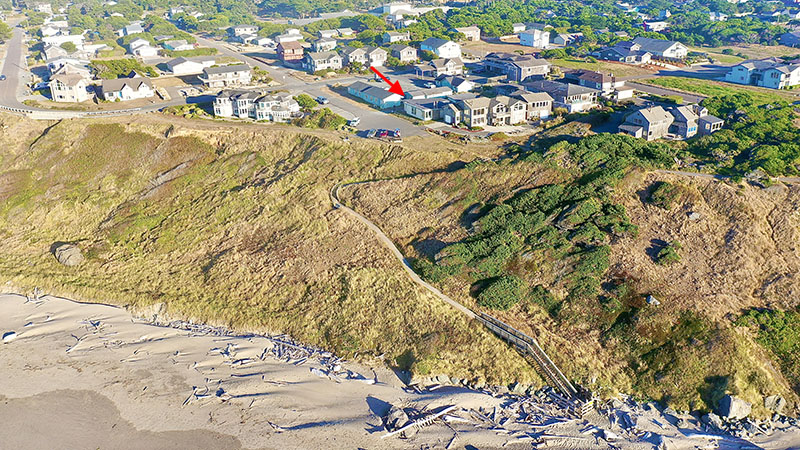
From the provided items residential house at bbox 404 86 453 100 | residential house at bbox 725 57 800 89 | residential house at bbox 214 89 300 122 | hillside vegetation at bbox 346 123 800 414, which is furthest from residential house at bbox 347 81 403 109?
residential house at bbox 725 57 800 89

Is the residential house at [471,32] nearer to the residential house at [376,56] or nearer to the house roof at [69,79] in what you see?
the residential house at [376,56]

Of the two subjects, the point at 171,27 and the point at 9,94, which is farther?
the point at 171,27

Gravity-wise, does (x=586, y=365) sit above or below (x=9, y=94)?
below

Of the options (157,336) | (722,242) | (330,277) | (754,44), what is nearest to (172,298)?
(157,336)

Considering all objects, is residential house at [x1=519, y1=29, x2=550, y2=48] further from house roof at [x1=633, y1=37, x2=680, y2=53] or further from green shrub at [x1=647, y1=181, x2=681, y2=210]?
green shrub at [x1=647, y1=181, x2=681, y2=210]

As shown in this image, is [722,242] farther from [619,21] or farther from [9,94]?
[619,21]

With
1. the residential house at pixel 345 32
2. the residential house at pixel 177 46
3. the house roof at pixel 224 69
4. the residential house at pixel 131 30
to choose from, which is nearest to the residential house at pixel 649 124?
the house roof at pixel 224 69
